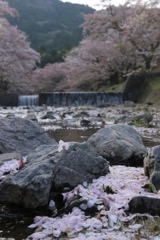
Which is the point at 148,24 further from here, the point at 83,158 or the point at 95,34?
the point at 83,158

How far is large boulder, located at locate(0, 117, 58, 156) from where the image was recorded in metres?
5.42

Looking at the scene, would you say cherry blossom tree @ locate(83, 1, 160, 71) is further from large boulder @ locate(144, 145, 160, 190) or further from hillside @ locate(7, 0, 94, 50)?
hillside @ locate(7, 0, 94, 50)

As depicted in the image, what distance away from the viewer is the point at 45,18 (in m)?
89.2

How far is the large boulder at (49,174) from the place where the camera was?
326 centimetres

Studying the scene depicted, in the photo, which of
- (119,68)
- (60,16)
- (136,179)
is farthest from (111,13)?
(60,16)

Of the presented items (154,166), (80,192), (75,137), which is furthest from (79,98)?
(80,192)

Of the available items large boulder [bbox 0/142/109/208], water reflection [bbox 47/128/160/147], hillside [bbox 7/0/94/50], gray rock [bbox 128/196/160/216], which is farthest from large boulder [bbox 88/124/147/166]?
hillside [bbox 7/0/94/50]

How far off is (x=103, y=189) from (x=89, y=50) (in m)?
28.0

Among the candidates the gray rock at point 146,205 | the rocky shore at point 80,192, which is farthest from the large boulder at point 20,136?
the gray rock at point 146,205

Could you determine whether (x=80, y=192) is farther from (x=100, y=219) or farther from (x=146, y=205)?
(x=146, y=205)

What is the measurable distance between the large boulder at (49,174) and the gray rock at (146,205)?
84 centimetres

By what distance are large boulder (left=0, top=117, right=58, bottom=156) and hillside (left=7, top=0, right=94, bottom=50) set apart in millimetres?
58674

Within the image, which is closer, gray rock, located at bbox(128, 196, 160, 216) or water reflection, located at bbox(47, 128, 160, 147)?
gray rock, located at bbox(128, 196, 160, 216)

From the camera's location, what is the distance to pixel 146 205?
117 inches
